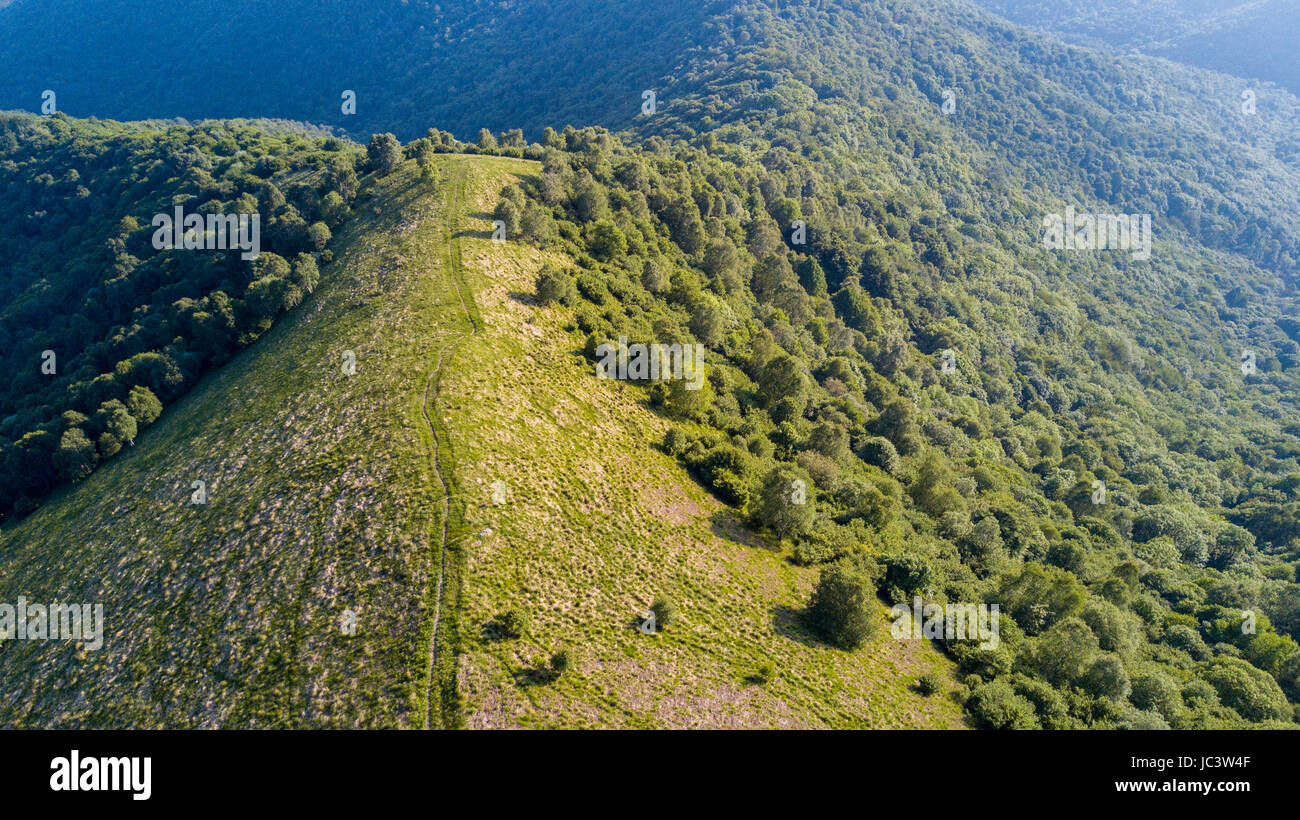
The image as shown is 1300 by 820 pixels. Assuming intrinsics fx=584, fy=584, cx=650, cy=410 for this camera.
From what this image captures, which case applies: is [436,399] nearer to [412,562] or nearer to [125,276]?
[412,562]

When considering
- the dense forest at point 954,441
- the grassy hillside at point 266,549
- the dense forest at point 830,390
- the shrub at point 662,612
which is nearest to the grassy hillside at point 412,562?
the grassy hillside at point 266,549

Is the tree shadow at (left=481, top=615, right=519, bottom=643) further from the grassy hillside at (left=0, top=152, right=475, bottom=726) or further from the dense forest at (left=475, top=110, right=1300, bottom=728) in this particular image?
the dense forest at (left=475, top=110, right=1300, bottom=728)

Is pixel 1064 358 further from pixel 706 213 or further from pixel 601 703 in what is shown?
pixel 601 703

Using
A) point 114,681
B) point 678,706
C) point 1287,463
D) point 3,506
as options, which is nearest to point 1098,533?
point 678,706

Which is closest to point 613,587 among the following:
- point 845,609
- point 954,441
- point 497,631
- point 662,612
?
point 662,612

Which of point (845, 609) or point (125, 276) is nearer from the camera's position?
point (845, 609)

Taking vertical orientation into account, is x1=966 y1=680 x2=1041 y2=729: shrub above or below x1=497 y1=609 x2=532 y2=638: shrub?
below

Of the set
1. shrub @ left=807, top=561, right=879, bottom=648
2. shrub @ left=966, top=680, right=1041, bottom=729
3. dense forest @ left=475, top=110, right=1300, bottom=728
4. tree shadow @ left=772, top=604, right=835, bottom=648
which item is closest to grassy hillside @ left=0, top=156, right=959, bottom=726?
tree shadow @ left=772, top=604, right=835, bottom=648
